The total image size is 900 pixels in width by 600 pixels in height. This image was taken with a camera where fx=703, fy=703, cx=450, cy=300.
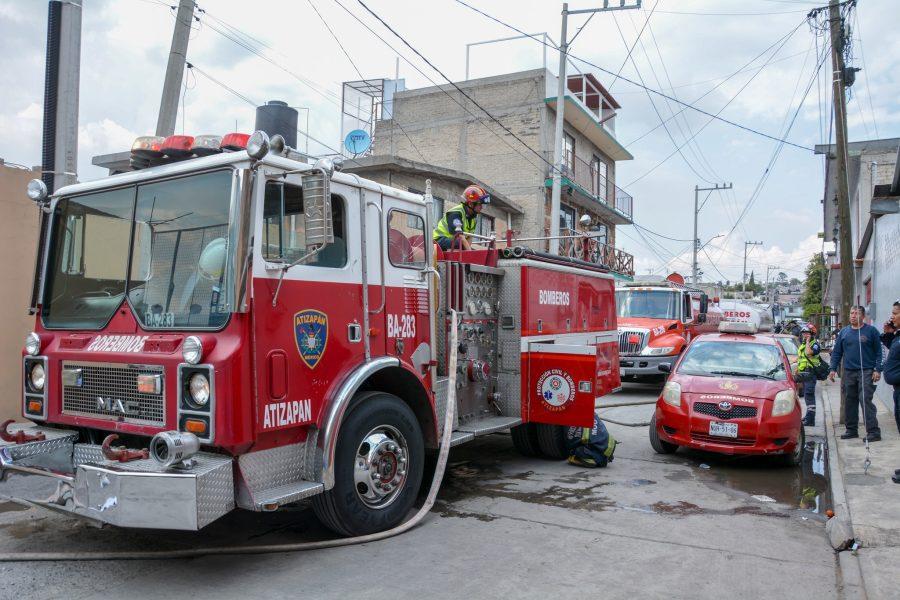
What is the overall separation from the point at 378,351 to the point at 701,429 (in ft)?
14.8

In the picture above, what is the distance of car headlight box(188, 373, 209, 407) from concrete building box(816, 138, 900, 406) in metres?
9.68

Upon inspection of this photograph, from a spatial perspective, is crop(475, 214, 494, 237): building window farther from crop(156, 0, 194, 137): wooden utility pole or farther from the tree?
the tree

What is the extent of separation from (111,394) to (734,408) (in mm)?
6570

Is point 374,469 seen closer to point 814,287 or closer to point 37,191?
point 37,191

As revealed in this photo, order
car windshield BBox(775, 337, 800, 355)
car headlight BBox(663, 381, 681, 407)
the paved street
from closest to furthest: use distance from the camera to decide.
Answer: the paved street
car headlight BBox(663, 381, 681, 407)
car windshield BBox(775, 337, 800, 355)

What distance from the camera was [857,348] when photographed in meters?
9.94

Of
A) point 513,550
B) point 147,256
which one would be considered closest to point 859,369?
point 513,550

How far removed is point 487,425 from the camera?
701cm

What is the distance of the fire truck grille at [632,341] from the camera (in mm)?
16219

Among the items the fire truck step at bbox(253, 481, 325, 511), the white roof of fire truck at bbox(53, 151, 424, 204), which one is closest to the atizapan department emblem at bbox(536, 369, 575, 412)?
the white roof of fire truck at bbox(53, 151, 424, 204)

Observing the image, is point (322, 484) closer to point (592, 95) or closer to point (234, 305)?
point (234, 305)

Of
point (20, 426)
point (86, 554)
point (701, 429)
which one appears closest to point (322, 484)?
point (86, 554)

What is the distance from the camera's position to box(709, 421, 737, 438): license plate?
805 cm

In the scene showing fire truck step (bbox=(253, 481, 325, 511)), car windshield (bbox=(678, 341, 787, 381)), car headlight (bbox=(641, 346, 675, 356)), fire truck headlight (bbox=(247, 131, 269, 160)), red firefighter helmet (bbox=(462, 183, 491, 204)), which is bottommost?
fire truck step (bbox=(253, 481, 325, 511))
